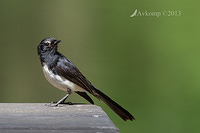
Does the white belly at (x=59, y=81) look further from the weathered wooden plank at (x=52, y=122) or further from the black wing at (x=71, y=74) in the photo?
the weathered wooden plank at (x=52, y=122)

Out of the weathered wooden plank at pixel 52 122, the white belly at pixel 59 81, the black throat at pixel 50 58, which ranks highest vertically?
the black throat at pixel 50 58

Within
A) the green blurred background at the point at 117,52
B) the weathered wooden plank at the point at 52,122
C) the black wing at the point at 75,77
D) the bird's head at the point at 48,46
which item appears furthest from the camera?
the green blurred background at the point at 117,52

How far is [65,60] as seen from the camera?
4527 mm

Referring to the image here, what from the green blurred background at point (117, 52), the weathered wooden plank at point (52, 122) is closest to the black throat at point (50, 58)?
the weathered wooden plank at point (52, 122)

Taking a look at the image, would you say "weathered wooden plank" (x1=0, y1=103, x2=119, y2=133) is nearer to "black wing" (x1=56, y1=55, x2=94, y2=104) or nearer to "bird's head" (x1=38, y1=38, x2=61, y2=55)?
"black wing" (x1=56, y1=55, x2=94, y2=104)

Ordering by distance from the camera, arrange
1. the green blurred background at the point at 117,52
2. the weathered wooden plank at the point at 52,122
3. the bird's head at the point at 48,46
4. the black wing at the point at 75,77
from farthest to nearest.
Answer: the green blurred background at the point at 117,52 < the bird's head at the point at 48,46 < the black wing at the point at 75,77 < the weathered wooden plank at the point at 52,122

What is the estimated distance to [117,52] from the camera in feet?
20.9

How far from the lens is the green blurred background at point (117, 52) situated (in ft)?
19.3

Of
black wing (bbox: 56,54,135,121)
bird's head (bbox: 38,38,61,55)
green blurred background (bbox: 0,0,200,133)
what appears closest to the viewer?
black wing (bbox: 56,54,135,121)

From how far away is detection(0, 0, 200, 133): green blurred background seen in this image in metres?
5.88

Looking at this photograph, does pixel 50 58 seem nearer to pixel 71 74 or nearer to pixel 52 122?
pixel 71 74

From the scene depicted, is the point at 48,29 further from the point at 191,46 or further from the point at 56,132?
the point at 56,132

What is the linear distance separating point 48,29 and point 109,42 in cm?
88

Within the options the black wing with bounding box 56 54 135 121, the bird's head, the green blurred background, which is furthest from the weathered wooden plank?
the green blurred background
